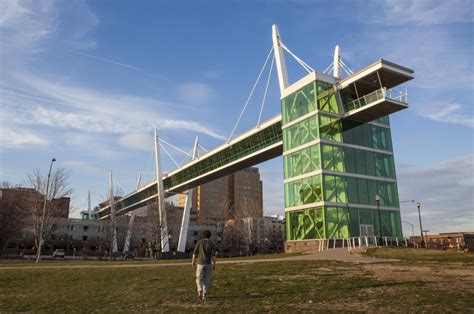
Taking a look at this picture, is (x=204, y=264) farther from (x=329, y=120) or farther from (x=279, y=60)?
(x=279, y=60)

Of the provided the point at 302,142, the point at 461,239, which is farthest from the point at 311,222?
the point at 461,239

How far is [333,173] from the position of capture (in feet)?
129

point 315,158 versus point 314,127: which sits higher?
point 314,127

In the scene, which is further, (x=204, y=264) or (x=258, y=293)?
(x=258, y=293)

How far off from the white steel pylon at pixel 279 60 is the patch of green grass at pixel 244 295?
114 ft

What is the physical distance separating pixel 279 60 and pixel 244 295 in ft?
133

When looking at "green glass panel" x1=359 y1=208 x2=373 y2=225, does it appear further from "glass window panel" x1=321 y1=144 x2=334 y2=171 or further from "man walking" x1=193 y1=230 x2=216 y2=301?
"man walking" x1=193 y1=230 x2=216 y2=301

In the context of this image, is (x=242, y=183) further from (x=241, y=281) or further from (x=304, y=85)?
(x=241, y=281)

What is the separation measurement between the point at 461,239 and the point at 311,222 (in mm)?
111558

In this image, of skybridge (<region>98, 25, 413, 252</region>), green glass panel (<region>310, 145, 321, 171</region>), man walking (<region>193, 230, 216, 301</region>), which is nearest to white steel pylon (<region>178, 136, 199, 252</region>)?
skybridge (<region>98, 25, 413, 252</region>)

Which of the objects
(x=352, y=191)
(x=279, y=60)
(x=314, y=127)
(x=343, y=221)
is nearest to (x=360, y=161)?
(x=352, y=191)

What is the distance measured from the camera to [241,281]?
43.0ft

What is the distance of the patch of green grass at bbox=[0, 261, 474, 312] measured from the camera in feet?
29.5

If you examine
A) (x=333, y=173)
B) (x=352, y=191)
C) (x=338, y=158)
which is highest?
(x=338, y=158)
